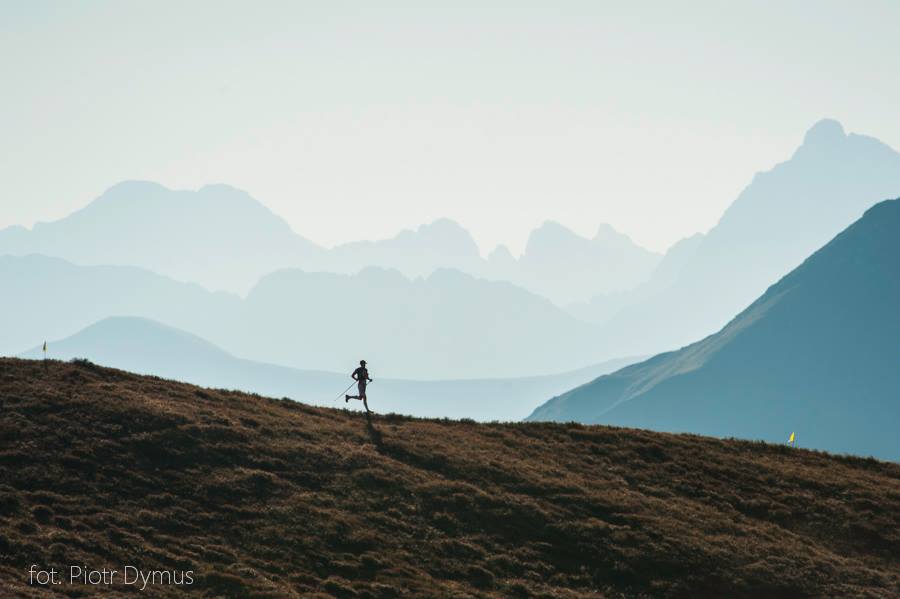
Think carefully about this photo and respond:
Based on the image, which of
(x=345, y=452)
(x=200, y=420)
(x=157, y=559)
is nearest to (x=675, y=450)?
(x=345, y=452)

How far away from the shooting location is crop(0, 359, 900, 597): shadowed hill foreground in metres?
32.0

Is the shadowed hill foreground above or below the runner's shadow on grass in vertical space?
below

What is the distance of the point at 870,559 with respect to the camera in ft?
132

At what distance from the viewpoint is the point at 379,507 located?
38625 mm

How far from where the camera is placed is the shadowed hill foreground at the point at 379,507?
105 feet

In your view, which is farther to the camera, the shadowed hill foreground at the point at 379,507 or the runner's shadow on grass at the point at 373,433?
the runner's shadow on grass at the point at 373,433

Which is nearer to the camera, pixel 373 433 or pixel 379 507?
pixel 379 507

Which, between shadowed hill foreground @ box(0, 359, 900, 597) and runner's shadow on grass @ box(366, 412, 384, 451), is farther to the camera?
runner's shadow on grass @ box(366, 412, 384, 451)

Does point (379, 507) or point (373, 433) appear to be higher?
point (373, 433)

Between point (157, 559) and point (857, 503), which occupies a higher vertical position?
point (857, 503)

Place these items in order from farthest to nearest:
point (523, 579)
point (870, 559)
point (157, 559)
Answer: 1. point (870, 559)
2. point (523, 579)
3. point (157, 559)

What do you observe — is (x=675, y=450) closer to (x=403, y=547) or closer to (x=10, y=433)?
(x=403, y=547)

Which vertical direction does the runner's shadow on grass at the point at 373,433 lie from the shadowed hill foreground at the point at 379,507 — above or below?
above

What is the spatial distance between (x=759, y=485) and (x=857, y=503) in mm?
4843
